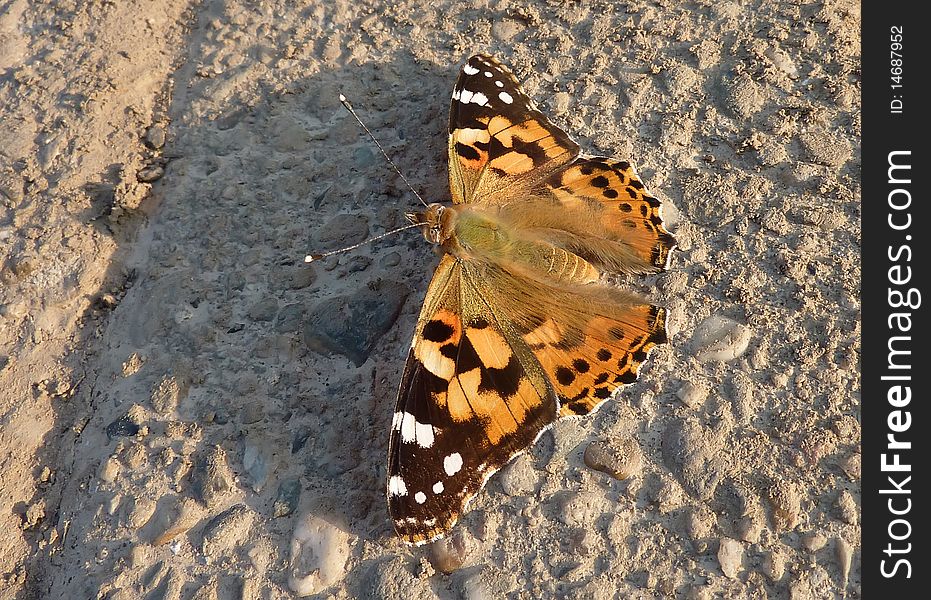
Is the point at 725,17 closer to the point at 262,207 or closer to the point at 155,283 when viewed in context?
the point at 262,207

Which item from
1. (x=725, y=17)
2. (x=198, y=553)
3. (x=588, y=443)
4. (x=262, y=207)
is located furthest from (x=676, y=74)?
(x=198, y=553)

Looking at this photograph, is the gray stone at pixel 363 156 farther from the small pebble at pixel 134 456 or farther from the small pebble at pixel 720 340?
the small pebble at pixel 720 340

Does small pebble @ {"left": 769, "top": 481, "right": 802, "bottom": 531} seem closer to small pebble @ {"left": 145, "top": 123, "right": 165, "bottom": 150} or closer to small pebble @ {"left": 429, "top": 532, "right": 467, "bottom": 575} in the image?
small pebble @ {"left": 429, "top": 532, "right": 467, "bottom": 575}

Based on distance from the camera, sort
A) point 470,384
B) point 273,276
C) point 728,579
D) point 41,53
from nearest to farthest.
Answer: point 728,579, point 470,384, point 273,276, point 41,53

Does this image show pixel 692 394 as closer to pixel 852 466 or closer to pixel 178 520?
pixel 852 466

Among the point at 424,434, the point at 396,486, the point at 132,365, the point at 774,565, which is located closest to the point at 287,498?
the point at 396,486

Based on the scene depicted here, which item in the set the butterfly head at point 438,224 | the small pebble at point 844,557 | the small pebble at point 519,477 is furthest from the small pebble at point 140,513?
the small pebble at point 844,557
